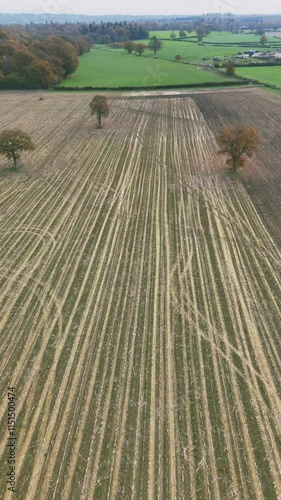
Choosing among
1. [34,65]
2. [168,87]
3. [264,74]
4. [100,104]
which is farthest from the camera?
[264,74]

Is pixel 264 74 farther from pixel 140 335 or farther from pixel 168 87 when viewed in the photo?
pixel 140 335

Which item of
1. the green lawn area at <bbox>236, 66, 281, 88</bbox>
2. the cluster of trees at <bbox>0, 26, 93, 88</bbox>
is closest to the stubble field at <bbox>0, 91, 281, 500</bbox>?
the cluster of trees at <bbox>0, 26, 93, 88</bbox>

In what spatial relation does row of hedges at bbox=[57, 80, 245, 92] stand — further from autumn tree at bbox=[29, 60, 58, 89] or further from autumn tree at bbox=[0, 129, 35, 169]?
autumn tree at bbox=[0, 129, 35, 169]

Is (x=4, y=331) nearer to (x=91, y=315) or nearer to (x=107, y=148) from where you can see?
(x=91, y=315)

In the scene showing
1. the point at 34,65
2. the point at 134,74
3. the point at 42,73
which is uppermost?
the point at 34,65

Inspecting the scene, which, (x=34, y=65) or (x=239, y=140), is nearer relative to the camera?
(x=239, y=140)

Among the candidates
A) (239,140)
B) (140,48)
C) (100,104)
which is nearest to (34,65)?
(100,104)
